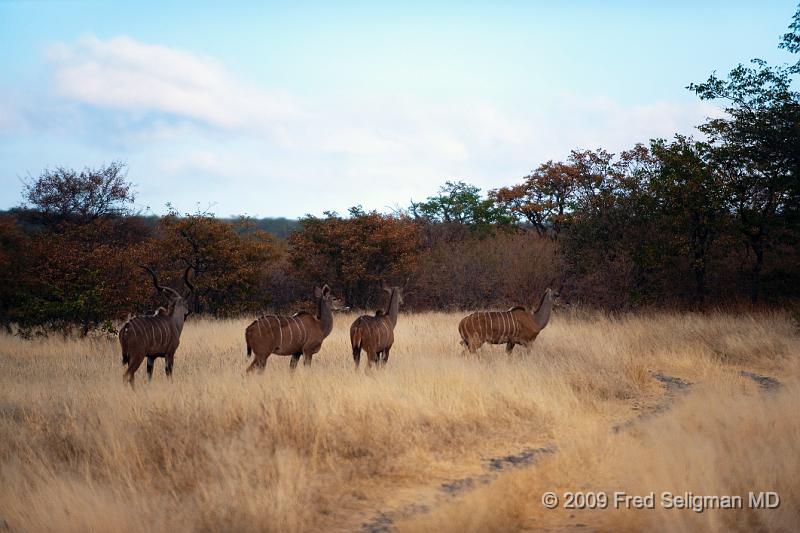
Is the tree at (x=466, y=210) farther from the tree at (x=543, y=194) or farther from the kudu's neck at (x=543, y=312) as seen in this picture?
the kudu's neck at (x=543, y=312)

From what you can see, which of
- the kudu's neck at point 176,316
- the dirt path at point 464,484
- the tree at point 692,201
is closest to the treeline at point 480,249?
→ the tree at point 692,201

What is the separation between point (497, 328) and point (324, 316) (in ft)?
10.7

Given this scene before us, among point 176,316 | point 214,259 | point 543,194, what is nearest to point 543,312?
point 176,316

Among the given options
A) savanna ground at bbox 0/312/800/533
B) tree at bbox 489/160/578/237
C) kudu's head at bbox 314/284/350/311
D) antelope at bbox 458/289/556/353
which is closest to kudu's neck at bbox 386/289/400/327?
kudu's head at bbox 314/284/350/311

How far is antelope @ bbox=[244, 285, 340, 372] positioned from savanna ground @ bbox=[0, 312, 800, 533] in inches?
23.4

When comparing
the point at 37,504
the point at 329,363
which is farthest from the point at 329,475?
the point at 329,363

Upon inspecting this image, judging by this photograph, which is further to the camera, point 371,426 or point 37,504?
point 371,426

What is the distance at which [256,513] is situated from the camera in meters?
5.17

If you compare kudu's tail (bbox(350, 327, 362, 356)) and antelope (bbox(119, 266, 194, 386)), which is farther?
kudu's tail (bbox(350, 327, 362, 356))

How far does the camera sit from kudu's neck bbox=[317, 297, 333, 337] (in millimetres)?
12398

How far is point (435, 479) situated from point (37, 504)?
332cm

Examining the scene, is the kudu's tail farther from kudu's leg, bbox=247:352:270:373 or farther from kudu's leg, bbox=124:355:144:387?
kudu's leg, bbox=124:355:144:387

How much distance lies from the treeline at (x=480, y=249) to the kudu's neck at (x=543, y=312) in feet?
22.4

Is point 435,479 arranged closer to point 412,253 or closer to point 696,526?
point 696,526
